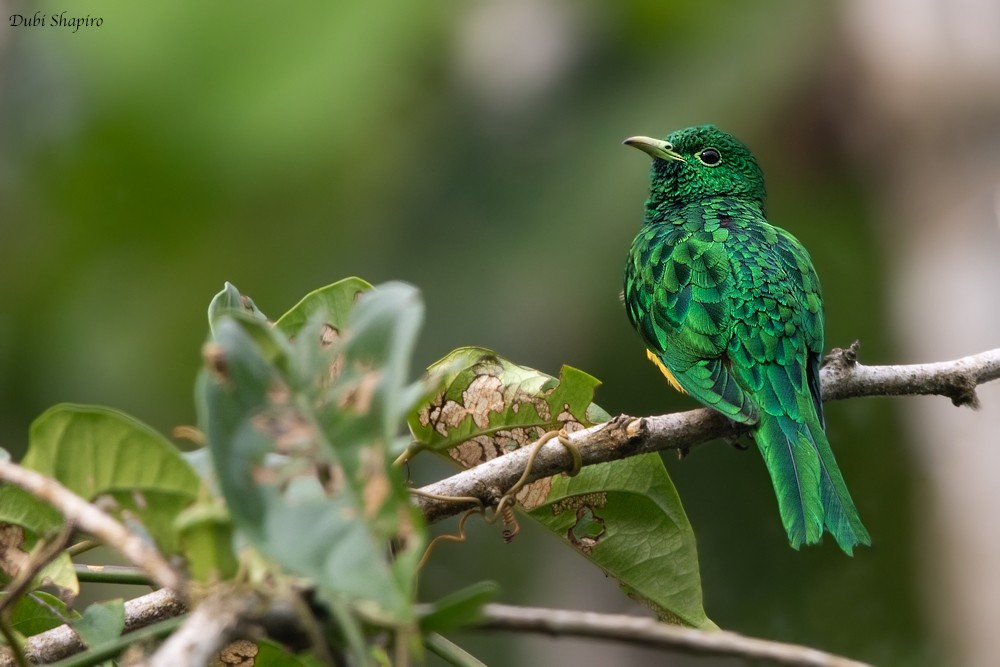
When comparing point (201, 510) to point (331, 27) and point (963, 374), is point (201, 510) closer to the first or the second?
point (963, 374)

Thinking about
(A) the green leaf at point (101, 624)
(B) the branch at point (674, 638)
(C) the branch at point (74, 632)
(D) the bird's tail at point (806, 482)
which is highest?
(B) the branch at point (674, 638)

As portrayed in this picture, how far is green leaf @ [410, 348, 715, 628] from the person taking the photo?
237cm

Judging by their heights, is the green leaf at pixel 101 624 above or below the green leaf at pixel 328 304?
below

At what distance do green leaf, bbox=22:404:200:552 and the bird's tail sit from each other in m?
2.00

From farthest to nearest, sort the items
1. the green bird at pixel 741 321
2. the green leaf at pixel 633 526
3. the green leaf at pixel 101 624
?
the green bird at pixel 741 321 < the green leaf at pixel 633 526 < the green leaf at pixel 101 624

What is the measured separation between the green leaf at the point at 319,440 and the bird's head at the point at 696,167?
3599mm

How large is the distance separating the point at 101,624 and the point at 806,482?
227 centimetres

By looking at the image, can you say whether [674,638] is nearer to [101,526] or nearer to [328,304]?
[101,526]

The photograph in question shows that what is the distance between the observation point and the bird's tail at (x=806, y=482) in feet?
10.7

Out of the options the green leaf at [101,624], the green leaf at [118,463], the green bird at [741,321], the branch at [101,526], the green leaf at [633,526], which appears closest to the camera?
the branch at [101,526]

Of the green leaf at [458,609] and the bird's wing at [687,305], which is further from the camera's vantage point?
the bird's wing at [687,305]

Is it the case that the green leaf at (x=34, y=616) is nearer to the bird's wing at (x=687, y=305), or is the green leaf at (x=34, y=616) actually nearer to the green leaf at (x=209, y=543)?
the green leaf at (x=209, y=543)

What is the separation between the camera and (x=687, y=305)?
4.00 meters

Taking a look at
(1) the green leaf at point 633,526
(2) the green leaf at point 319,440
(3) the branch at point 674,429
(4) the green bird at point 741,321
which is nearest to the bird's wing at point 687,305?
(4) the green bird at point 741,321
